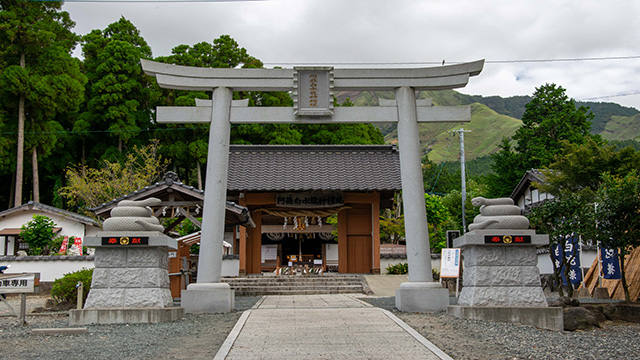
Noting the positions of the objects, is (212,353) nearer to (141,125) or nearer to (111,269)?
(111,269)

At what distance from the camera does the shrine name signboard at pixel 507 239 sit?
888cm

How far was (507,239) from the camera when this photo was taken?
890 cm

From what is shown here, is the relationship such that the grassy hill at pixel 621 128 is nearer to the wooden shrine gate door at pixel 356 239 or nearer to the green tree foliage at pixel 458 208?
the green tree foliage at pixel 458 208

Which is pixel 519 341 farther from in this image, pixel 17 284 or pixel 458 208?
pixel 458 208

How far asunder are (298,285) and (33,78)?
64.4ft

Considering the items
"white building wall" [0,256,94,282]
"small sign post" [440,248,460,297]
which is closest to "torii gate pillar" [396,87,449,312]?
"small sign post" [440,248,460,297]

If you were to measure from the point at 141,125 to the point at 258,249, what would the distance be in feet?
60.7

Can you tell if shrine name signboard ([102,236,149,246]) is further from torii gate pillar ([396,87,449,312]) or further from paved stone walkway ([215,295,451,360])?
torii gate pillar ([396,87,449,312])

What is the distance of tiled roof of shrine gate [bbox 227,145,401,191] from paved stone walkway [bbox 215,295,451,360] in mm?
11153

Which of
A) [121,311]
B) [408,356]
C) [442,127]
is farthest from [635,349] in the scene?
[442,127]

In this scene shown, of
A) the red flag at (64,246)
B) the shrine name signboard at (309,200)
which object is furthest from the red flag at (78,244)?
the shrine name signboard at (309,200)

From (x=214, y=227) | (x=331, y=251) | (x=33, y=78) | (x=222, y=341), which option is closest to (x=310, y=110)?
(x=214, y=227)

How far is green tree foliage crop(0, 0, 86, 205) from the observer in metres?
A: 26.9

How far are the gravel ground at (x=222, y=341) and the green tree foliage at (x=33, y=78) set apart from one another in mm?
21842
